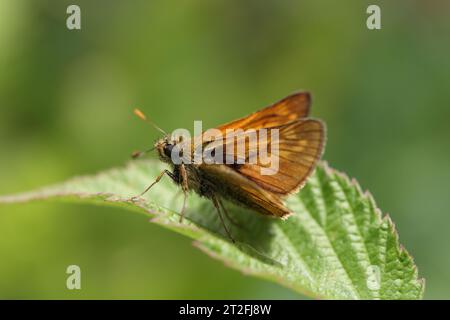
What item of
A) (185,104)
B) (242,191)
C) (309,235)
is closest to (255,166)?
(242,191)

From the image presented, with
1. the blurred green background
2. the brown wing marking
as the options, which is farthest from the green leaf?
the blurred green background

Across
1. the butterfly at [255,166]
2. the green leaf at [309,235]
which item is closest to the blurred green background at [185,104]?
the green leaf at [309,235]

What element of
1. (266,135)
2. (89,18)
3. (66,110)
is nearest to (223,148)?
(266,135)

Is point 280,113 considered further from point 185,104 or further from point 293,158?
point 185,104

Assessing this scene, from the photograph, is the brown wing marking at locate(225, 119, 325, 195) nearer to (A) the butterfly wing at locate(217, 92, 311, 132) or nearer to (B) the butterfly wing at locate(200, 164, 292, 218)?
(B) the butterfly wing at locate(200, 164, 292, 218)

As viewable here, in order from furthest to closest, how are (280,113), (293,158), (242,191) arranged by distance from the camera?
(280,113), (293,158), (242,191)
